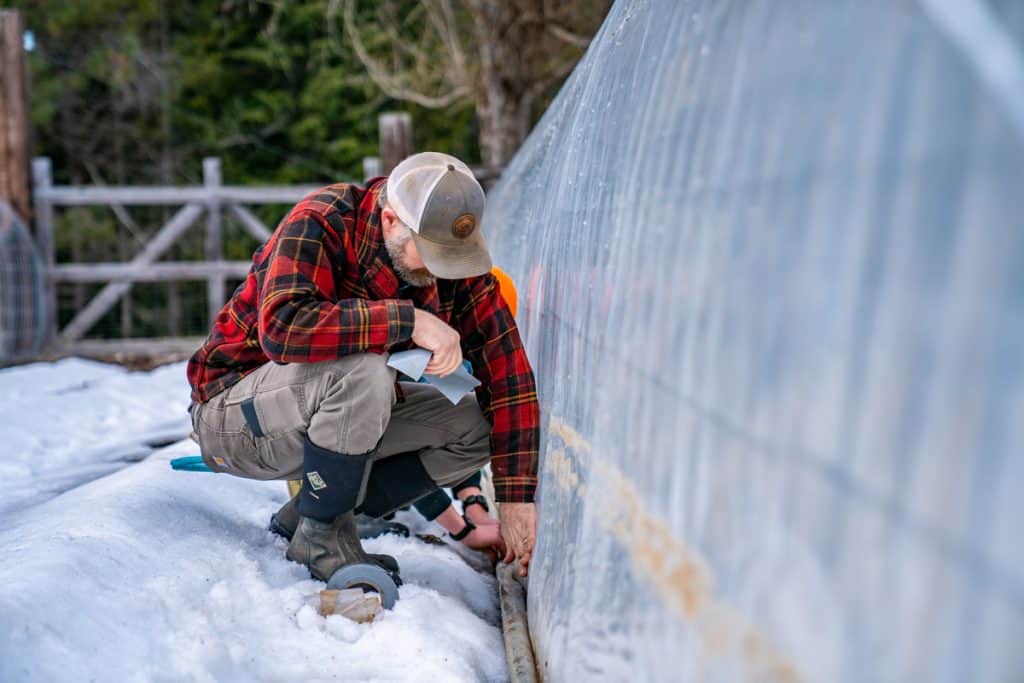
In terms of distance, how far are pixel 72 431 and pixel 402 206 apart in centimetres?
299

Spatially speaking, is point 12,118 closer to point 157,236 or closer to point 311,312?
point 157,236

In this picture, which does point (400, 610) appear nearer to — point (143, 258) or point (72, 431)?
point (72, 431)

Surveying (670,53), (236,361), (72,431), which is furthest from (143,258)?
(670,53)

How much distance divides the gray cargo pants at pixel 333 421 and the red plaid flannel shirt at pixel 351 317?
0.24 ft

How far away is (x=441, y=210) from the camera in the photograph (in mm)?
2174

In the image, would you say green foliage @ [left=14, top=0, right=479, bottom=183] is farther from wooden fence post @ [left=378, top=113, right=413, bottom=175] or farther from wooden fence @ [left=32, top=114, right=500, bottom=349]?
wooden fence post @ [left=378, top=113, right=413, bottom=175]

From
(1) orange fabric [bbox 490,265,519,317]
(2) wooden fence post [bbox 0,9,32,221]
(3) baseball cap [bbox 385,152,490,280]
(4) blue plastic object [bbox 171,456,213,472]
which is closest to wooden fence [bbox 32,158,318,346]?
(2) wooden fence post [bbox 0,9,32,221]

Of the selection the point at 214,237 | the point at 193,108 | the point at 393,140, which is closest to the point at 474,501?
the point at 393,140

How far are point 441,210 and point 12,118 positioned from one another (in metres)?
7.04

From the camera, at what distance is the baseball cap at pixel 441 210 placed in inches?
85.7

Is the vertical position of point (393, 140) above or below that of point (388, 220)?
above

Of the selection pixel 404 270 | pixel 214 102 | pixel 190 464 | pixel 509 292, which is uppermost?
pixel 214 102

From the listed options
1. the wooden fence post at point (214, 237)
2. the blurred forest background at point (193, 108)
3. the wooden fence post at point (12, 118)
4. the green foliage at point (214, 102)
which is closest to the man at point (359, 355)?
the wooden fence post at point (214, 237)

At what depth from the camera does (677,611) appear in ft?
4.07
